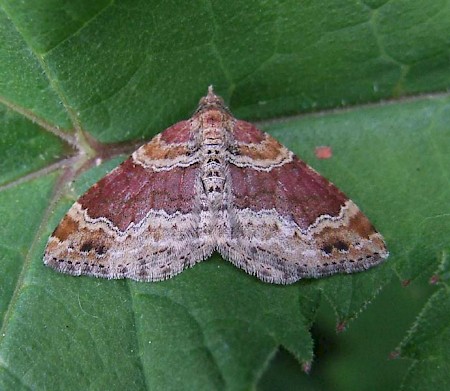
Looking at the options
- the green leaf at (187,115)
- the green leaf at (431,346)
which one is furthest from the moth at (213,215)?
the green leaf at (431,346)

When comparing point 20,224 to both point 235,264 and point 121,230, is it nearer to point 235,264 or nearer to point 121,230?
point 121,230

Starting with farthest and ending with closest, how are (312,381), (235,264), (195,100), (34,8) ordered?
(312,381) → (195,100) → (235,264) → (34,8)

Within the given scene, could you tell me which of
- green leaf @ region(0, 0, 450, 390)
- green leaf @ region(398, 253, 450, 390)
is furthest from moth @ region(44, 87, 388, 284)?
green leaf @ region(398, 253, 450, 390)

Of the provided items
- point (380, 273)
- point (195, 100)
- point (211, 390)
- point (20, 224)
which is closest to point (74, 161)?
point (20, 224)

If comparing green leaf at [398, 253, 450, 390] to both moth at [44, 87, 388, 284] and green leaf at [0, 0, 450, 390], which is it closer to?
green leaf at [0, 0, 450, 390]

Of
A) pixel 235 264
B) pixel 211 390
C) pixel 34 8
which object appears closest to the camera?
pixel 211 390

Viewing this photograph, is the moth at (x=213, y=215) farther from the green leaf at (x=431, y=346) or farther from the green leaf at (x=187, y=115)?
the green leaf at (x=431, y=346)
